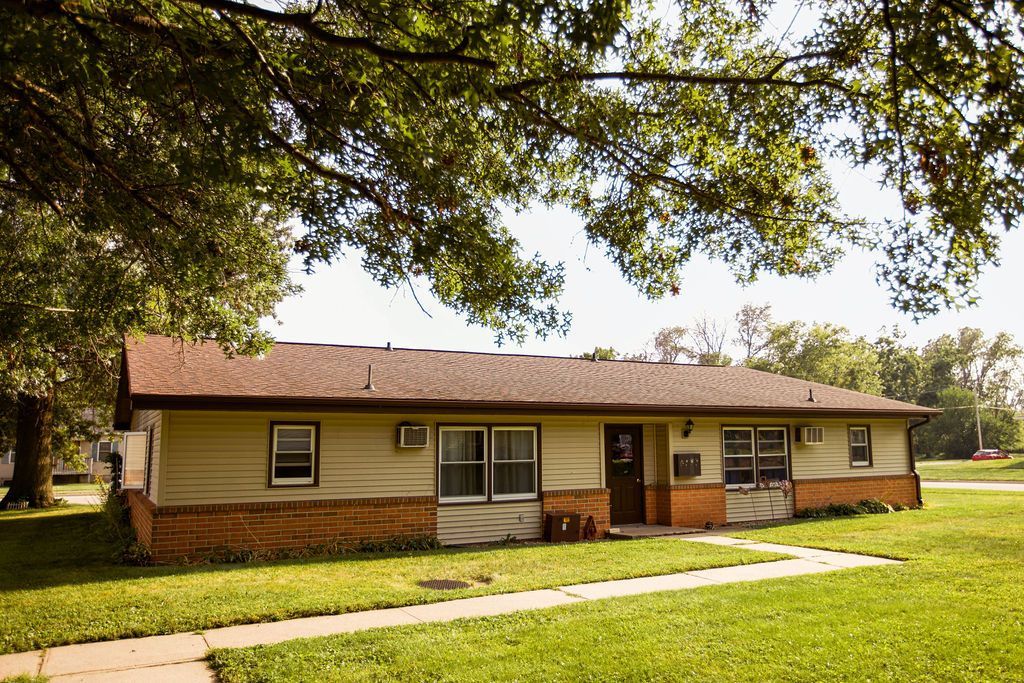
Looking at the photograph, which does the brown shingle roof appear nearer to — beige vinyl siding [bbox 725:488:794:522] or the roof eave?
the roof eave

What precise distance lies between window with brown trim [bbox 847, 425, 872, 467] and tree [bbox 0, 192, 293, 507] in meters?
14.3

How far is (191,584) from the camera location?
8.51 m

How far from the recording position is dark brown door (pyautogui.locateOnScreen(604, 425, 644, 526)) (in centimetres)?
1477

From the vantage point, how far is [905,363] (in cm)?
7675

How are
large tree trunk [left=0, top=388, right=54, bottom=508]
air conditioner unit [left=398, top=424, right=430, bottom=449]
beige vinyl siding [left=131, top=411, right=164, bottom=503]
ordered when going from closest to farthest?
beige vinyl siding [left=131, top=411, right=164, bottom=503] → air conditioner unit [left=398, top=424, right=430, bottom=449] → large tree trunk [left=0, top=388, right=54, bottom=508]

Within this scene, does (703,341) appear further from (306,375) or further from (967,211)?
(967,211)

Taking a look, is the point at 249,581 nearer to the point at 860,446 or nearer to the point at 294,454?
the point at 294,454

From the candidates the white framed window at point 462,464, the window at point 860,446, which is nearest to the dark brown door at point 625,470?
the white framed window at point 462,464

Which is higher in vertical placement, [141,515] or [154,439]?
[154,439]

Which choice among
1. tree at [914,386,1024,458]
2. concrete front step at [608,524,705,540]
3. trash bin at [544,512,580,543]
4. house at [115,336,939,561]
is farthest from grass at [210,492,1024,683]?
tree at [914,386,1024,458]

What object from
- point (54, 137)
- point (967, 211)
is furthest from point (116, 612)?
point (967, 211)

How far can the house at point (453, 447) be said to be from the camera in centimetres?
1082

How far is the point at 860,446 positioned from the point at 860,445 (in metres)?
0.03

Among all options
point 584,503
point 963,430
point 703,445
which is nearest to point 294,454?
point 584,503
